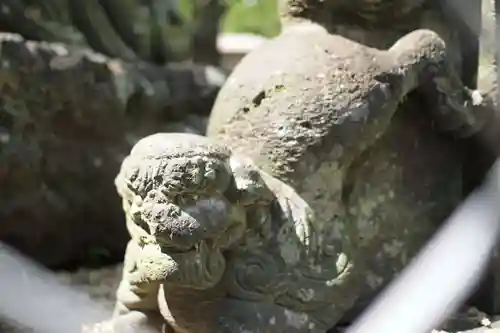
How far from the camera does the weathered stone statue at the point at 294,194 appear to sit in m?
0.84

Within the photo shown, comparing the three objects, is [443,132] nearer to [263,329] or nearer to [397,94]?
[397,94]

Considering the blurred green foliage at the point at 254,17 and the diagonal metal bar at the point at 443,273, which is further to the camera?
the blurred green foliage at the point at 254,17

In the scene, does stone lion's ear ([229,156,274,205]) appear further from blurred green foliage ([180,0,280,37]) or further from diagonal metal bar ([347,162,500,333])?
blurred green foliage ([180,0,280,37])

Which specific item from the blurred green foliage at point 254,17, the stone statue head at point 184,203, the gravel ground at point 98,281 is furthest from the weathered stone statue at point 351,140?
the blurred green foliage at point 254,17

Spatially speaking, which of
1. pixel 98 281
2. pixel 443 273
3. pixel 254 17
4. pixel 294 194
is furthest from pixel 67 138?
pixel 254 17

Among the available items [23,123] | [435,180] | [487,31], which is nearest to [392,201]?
[435,180]

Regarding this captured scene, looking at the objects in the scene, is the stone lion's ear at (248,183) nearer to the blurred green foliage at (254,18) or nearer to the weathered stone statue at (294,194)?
the weathered stone statue at (294,194)

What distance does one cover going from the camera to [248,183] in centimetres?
89

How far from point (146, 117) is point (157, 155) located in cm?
85

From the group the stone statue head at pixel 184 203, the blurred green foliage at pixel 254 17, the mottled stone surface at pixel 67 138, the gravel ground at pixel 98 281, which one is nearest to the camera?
the stone statue head at pixel 184 203

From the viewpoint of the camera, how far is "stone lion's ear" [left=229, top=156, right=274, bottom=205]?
2.89 ft

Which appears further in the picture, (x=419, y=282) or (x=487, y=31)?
(x=487, y=31)

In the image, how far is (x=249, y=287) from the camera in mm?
904

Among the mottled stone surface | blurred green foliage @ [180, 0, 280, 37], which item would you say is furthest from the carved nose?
blurred green foliage @ [180, 0, 280, 37]
